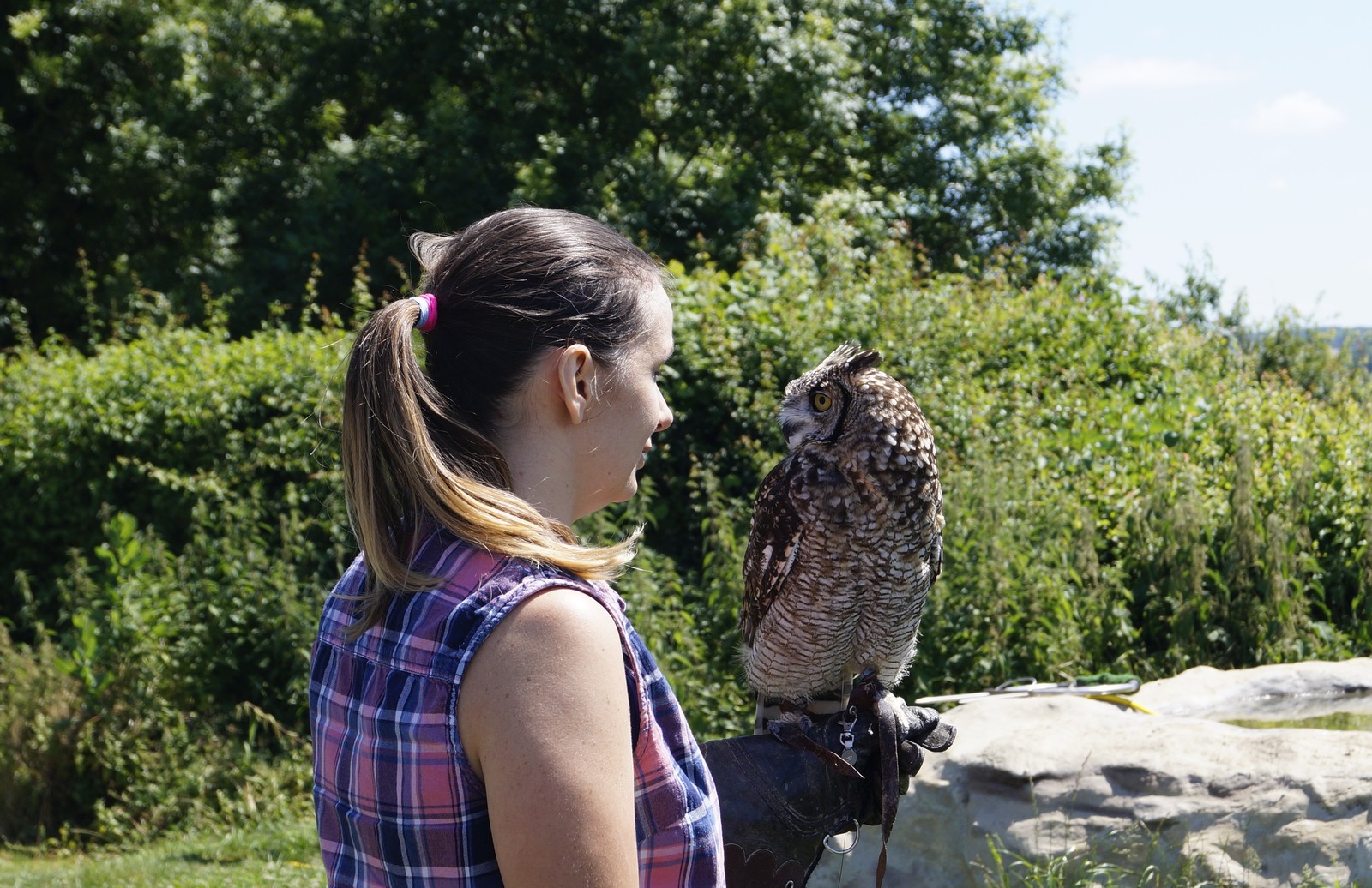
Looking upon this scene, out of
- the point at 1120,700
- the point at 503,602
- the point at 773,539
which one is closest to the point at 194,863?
the point at 773,539

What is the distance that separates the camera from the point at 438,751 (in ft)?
3.55

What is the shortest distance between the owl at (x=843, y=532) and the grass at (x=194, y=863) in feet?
7.87

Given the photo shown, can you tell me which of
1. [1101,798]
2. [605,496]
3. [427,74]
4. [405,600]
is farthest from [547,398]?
[427,74]

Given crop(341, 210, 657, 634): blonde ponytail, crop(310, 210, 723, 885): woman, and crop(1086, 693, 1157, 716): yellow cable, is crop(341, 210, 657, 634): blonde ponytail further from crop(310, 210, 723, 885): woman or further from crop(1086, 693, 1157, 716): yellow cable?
crop(1086, 693, 1157, 716): yellow cable

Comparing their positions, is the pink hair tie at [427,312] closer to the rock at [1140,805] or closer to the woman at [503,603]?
the woman at [503,603]

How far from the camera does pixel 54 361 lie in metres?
8.37

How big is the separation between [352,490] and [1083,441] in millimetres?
5679

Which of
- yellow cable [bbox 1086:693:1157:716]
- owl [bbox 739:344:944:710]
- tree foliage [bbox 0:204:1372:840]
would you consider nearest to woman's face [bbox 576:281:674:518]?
owl [bbox 739:344:944:710]

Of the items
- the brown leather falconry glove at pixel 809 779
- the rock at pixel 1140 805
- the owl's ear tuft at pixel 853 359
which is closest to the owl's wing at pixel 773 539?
the owl's ear tuft at pixel 853 359

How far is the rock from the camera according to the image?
2.96 metres

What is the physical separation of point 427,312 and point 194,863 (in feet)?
15.0

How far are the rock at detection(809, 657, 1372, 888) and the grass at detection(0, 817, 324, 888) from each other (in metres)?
A: 2.52

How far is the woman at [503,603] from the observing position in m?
1.03

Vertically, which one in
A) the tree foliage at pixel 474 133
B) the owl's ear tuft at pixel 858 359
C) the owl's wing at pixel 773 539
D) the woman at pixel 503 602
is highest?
the tree foliage at pixel 474 133
